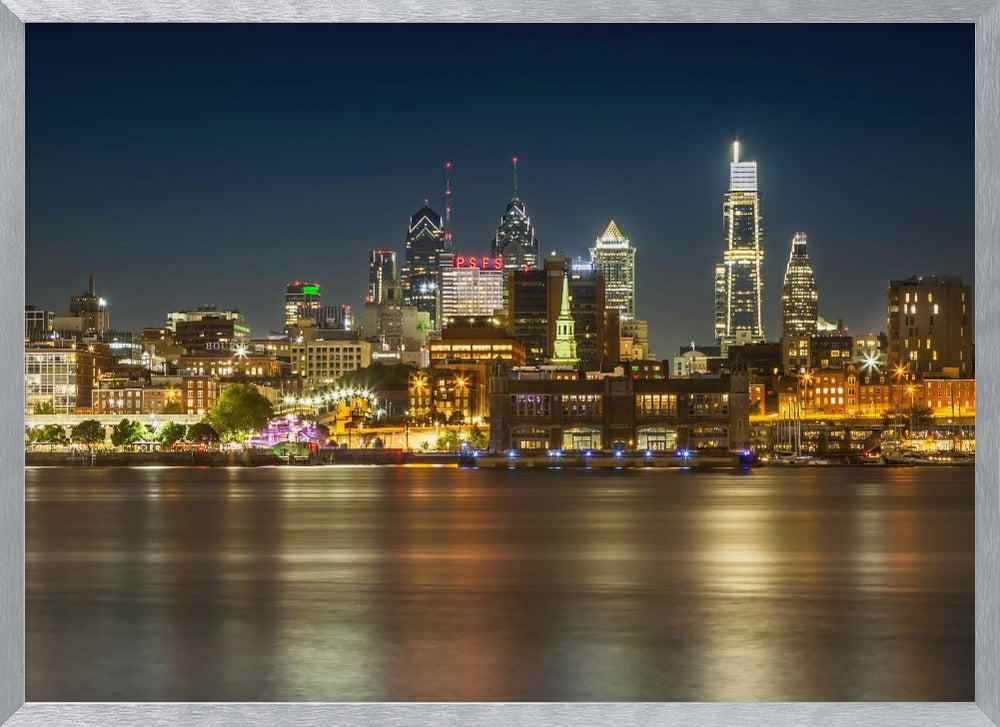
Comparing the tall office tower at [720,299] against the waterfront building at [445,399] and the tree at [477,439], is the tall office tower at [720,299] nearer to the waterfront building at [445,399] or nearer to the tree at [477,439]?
the waterfront building at [445,399]

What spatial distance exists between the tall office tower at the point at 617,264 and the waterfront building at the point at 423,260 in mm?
19326

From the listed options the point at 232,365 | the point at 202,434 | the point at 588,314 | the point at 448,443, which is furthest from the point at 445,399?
the point at 588,314

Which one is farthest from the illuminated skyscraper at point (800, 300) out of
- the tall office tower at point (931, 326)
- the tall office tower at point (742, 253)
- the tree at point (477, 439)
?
the tree at point (477, 439)

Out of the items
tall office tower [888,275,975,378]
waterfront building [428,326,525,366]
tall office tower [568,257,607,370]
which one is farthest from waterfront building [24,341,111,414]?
tall office tower [568,257,607,370]

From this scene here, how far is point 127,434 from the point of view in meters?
52.1

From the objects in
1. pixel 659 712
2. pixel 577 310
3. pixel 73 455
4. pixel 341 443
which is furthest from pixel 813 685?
pixel 577 310

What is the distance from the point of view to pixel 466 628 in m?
8.27

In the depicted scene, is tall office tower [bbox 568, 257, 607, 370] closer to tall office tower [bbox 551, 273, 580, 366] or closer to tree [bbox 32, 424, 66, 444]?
tall office tower [bbox 551, 273, 580, 366]

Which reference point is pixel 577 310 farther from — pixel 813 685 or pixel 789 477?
pixel 813 685

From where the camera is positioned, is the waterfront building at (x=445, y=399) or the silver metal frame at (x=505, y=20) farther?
the waterfront building at (x=445, y=399)

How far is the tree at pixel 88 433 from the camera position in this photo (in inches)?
2008

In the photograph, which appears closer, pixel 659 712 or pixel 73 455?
pixel 659 712

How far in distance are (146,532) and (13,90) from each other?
1524 centimetres

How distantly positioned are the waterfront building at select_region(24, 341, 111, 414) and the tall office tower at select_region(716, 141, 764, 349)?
91688 mm
